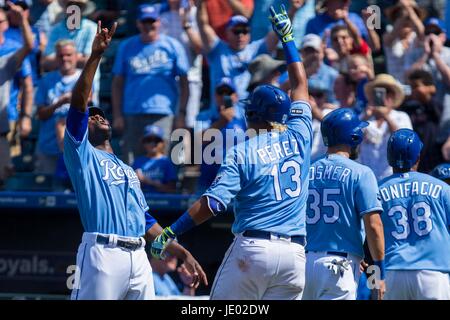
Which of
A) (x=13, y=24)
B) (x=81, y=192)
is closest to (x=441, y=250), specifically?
(x=81, y=192)

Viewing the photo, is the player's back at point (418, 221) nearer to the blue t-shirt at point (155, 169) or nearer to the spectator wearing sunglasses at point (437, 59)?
the spectator wearing sunglasses at point (437, 59)

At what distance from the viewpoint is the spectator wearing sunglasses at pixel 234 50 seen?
1005cm

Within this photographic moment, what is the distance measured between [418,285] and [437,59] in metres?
3.24

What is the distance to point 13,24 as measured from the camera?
10.6 meters

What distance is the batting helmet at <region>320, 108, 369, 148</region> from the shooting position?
23.5 ft

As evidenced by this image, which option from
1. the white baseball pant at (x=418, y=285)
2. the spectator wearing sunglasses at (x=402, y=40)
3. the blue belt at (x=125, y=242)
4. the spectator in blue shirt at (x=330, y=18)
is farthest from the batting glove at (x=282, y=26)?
the spectator wearing sunglasses at (x=402, y=40)

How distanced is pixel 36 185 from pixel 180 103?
1.59m

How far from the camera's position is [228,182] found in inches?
245

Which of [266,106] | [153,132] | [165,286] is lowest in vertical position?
[165,286]

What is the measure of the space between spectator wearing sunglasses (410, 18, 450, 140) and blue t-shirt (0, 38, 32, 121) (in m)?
3.68

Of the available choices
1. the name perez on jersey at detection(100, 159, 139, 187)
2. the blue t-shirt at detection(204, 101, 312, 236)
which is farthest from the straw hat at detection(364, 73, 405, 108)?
the name perez on jersey at detection(100, 159, 139, 187)

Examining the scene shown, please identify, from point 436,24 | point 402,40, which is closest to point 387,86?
point 402,40

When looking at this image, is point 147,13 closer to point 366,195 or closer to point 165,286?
point 165,286

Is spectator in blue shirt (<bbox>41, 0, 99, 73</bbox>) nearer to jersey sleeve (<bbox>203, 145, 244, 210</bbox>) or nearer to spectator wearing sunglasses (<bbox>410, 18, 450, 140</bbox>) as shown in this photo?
spectator wearing sunglasses (<bbox>410, 18, 450, 140</bbox>)
